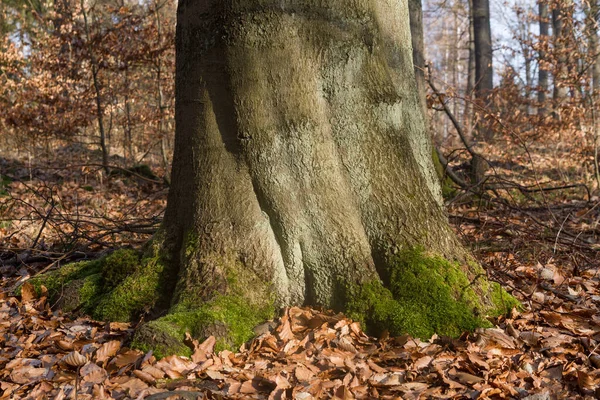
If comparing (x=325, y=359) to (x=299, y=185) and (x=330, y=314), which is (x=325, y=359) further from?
(x=299, y=185)

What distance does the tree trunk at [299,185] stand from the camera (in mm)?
3314

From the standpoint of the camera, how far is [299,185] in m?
3.41

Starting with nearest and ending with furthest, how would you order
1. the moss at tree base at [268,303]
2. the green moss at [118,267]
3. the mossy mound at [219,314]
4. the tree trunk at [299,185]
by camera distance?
1. the mossy mound at [219,314]
2. the moss at tree base at [268,303]
3. the tree trunk at [299,185]
4. the green moss at [118,267]

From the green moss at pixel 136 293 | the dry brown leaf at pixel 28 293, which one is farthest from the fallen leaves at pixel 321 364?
the dry brown leaf at pixel 28 293

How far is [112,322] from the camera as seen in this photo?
11.2 ft

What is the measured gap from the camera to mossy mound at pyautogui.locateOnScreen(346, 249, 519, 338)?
3.16 metres

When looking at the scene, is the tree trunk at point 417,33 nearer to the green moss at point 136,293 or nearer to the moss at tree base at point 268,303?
the moss at tree base at point 268,303

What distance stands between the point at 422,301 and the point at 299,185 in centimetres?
106

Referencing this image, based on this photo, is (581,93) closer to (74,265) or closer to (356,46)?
(356,46)

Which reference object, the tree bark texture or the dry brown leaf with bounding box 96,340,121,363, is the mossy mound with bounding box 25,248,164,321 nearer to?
the tree bark texture

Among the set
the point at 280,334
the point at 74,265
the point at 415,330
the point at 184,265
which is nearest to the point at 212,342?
the point at 280,334

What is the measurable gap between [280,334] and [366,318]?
0.54 metres

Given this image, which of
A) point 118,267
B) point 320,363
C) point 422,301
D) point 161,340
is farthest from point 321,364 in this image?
point 118,267

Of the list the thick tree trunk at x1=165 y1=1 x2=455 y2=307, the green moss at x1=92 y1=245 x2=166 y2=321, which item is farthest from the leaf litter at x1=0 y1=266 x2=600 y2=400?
the thick tree trunk at x1=165 y1=1 x2=455 y2=307
